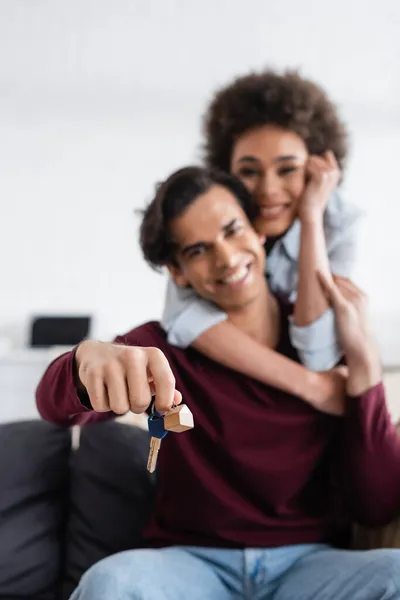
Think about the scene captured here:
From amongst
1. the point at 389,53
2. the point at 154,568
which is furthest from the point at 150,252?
the point at 389,53

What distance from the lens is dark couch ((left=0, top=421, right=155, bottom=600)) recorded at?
42.6 inches

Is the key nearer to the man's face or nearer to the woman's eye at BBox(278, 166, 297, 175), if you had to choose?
the man's face

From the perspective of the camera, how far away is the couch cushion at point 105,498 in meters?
1.11

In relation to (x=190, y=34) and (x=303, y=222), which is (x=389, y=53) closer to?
(x=190, y=34)

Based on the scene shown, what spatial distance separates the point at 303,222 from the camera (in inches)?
40.7

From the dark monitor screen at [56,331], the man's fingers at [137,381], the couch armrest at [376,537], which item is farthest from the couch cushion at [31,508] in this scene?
the dark monitor screen at [56,331]

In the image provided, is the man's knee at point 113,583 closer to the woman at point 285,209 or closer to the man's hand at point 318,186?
the woman at point 285,209

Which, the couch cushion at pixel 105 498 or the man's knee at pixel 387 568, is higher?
the man's knee at pixel 387 568

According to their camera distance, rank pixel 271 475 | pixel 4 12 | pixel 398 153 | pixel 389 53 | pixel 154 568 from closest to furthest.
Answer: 1. pixel 154 568
2. pixel 271 475
3. pixel 4 12
4. pixel 389 53
5. pixel 398 153

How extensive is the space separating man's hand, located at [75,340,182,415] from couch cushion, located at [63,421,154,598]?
0.60m

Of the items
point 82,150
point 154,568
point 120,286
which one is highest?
point 82,150

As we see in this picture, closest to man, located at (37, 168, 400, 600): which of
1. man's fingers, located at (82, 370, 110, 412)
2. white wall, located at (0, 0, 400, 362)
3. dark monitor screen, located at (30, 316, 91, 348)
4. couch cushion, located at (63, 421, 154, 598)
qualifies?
couch cushion, located at (63, 421, 154, 598)

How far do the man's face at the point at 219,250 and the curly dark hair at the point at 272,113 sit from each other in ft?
0.56

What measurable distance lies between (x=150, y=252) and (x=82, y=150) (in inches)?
50.7
